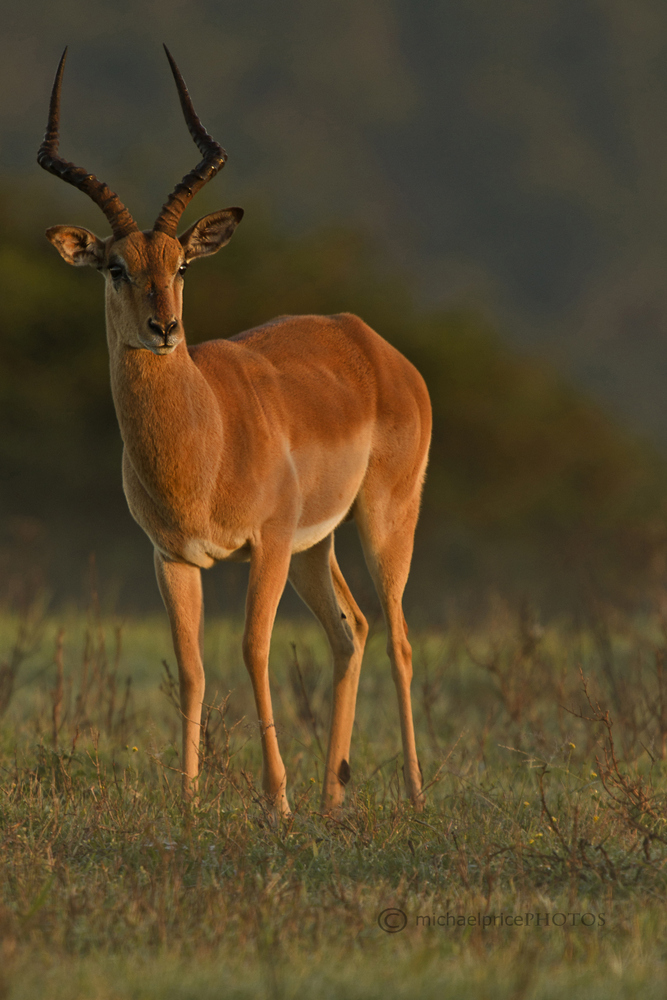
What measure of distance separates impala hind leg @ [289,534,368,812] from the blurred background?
5.87 ft

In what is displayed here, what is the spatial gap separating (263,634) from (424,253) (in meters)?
67.7

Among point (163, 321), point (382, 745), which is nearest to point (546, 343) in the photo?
point (382, 745)

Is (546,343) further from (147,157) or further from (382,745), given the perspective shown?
(382,745)

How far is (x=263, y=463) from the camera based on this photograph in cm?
571

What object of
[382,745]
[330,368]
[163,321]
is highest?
[163,321]

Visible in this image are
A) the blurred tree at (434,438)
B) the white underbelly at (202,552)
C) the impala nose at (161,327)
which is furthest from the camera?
the blurred tree at (434,438)

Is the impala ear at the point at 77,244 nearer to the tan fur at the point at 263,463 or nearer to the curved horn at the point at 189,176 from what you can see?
the tan fur at the point at 263,463

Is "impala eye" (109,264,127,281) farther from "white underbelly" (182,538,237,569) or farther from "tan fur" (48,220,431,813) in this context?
"white underbelly" (182,538,237,569)

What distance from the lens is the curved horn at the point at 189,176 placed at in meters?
5.54

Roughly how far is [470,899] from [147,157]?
28200 millimetres

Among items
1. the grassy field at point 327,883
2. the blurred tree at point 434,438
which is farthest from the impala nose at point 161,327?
the blurred tree at point 434,438

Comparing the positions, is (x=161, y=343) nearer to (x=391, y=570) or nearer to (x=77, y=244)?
(x=77, y=244)

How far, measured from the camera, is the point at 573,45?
10031 cm

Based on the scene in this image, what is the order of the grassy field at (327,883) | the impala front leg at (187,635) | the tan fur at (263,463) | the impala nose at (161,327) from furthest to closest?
A: the impala front leg at (187,635) < the tan fur at (263,463) < the impala nose at (161,327) < the grassy field at (327,883)
